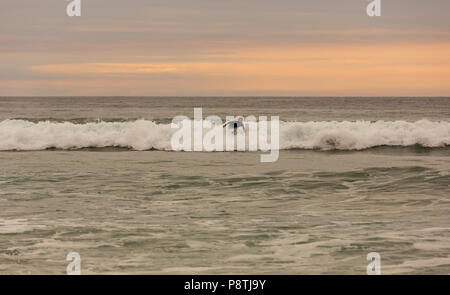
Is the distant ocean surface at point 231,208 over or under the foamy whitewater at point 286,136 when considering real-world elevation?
under

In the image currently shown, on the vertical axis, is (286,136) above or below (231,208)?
above

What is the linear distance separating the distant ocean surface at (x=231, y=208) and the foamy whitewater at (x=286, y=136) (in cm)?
14

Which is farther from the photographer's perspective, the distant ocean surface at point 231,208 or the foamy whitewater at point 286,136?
the foamy whitewater at point 286,136

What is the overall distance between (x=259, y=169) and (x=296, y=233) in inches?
351

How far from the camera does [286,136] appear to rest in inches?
1097

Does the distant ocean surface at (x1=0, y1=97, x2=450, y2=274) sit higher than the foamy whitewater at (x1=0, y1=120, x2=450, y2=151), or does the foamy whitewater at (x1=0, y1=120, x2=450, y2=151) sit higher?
the foamy whitewater at (x1=0, y1=120, x2=450, y2=151)

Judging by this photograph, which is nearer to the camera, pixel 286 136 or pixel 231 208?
pixel 231 208

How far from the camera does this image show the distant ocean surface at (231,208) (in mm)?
9117

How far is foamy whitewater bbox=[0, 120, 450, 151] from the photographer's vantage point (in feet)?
86.1

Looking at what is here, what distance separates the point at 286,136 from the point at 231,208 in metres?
15.1

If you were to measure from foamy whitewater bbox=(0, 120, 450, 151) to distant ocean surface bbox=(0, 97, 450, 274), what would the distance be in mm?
140

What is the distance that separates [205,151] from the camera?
24875 millimetres

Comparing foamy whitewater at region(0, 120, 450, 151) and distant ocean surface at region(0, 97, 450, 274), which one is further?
foamy whitewater at region(0, 120, 450, 151)
